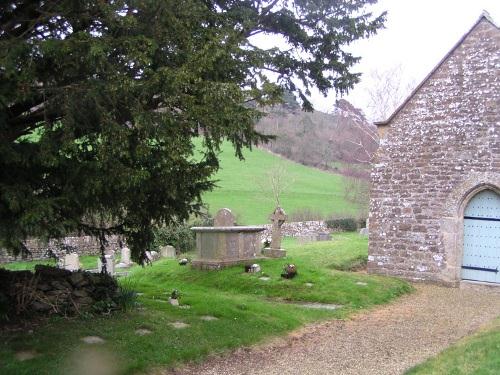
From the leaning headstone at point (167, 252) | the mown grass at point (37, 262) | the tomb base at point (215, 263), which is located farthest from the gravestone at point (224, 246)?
the leaning headstone at point (167, 252)

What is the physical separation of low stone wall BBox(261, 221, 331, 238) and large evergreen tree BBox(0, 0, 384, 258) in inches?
1135

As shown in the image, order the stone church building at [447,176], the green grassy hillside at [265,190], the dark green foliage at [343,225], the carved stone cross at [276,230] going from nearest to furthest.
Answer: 1. the stone church building at [447,176]
2. the carved stone cross at [276,230]
3. the dark green foliage at [343,225]
4. the green grassy hillside at [265,190]

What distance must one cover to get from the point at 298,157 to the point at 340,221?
20.7 meters

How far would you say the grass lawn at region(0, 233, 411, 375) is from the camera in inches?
253

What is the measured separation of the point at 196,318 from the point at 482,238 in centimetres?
838

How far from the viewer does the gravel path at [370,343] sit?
274 inches

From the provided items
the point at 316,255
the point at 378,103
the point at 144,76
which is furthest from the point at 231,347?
the point at 378,103

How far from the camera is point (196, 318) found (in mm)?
8547

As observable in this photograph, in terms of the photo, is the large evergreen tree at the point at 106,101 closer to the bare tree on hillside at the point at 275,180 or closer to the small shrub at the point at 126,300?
the small shrub at the point at 126,300

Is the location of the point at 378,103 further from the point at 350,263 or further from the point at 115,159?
the point at 115,159

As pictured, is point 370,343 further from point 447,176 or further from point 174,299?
point 447,176

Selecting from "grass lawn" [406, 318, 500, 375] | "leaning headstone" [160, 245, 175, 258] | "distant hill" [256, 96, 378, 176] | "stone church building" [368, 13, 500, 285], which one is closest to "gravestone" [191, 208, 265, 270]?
"stone church building" [368, 13, 500, 285]

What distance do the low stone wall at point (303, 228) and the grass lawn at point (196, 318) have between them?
19.6m

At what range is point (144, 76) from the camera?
5621 mm
